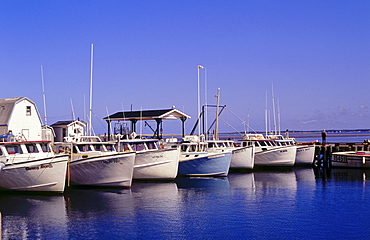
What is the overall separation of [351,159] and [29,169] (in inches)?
1449

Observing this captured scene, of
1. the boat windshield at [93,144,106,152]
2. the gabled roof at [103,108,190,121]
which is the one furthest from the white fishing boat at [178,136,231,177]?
the boat windshield at [93,144,106,152]

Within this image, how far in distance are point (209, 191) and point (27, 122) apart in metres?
22.3

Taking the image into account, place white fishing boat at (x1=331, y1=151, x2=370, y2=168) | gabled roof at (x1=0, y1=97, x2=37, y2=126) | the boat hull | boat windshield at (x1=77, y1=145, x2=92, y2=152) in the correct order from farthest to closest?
white fishing boat at (x1=331, y1=151, x2=370, y2=168) < gabled roof at (x1=0, y1=97, x2=37, y2=126) < the boat hull < boat windshield at (x1=77, y1=145, x2=92, y2=152)

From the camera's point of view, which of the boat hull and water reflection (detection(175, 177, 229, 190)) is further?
the boat hull

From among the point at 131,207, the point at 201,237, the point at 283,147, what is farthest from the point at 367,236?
the point at 283,147

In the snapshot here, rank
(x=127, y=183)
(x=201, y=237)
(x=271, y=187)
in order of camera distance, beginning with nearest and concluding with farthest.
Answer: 1. (x=201, y=237)
2. (x=127, y=183)
3. (x=271, y=187)

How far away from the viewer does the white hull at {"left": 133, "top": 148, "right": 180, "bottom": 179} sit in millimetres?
39781

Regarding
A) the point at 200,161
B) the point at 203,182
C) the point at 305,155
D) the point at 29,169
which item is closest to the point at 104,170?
the point at 29,169

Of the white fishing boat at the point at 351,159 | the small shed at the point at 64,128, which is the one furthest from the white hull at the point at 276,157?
the small shed at the point at 64,128

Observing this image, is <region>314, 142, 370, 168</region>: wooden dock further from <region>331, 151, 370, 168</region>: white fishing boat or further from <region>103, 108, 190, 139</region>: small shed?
<region>103, 108, 190, 139</region>: small shed

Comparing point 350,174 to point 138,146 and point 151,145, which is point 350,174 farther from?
point 138,146

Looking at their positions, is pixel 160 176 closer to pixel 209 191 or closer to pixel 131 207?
pixel 209 191

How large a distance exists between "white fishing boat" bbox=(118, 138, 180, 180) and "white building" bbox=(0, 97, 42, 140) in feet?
37.5

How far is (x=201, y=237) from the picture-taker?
22.0 metres
